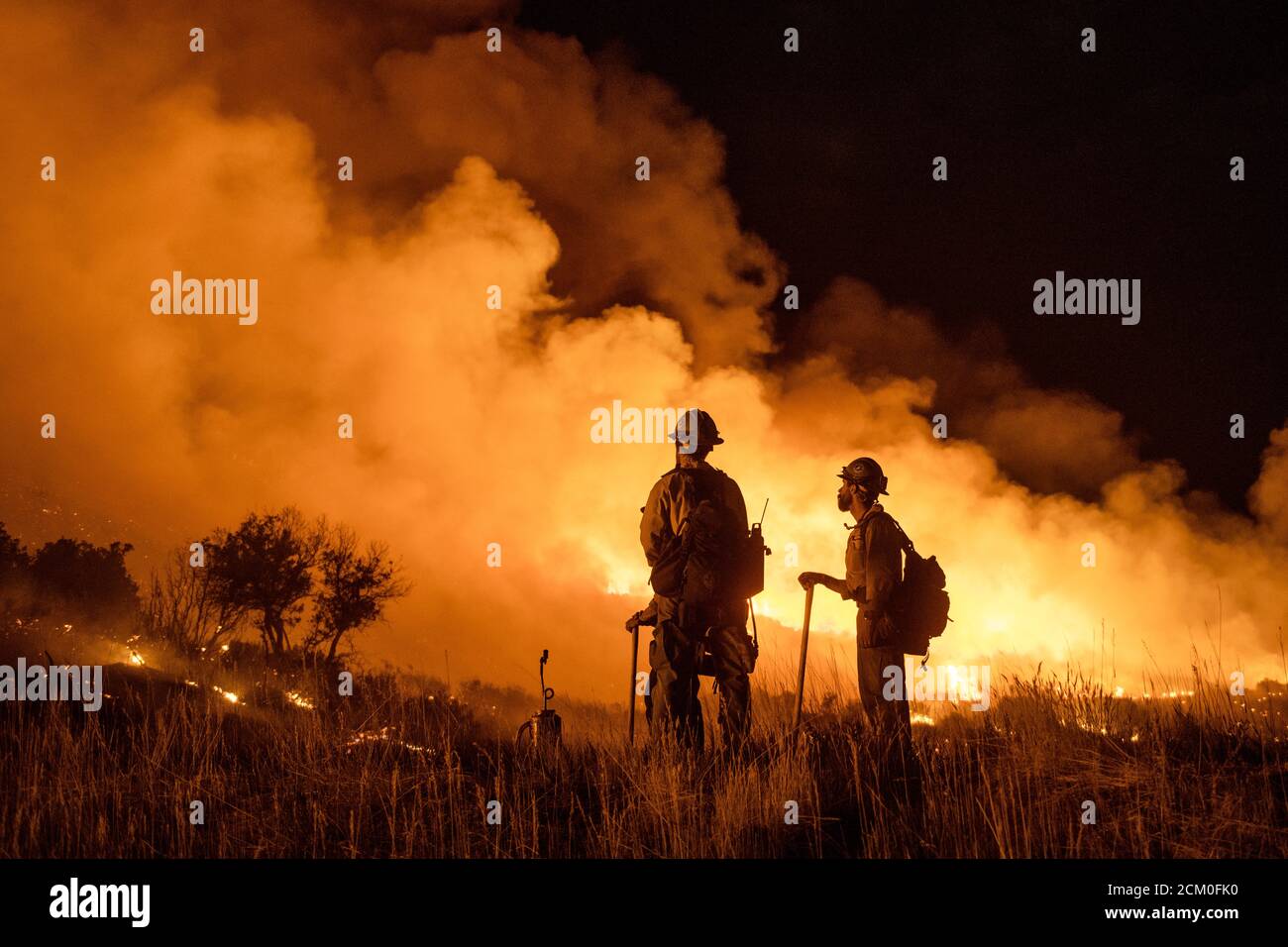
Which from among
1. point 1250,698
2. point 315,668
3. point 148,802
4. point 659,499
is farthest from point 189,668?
point 1250,698

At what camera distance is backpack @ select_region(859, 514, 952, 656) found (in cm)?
912

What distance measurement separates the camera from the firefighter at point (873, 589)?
895 cm

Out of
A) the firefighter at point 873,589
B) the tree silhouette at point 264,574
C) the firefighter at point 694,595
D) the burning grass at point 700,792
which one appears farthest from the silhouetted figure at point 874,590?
the tree silhouette at point 264,574

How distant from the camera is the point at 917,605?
922cm

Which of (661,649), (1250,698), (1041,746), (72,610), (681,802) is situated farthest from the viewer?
(72,610)

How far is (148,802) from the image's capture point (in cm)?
696

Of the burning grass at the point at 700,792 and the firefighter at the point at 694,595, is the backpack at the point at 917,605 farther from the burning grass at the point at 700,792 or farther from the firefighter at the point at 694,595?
the firefighter at the point at 694,595

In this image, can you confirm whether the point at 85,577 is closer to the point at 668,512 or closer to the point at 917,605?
the point at 668,512

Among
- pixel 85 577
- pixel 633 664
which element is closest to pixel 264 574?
pixel 85 577

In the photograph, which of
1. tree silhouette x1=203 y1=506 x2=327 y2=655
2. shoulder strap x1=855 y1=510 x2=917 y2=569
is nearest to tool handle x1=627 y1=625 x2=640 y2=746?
shoulder strap x1=855 y1=510 x2=917 y2=569
